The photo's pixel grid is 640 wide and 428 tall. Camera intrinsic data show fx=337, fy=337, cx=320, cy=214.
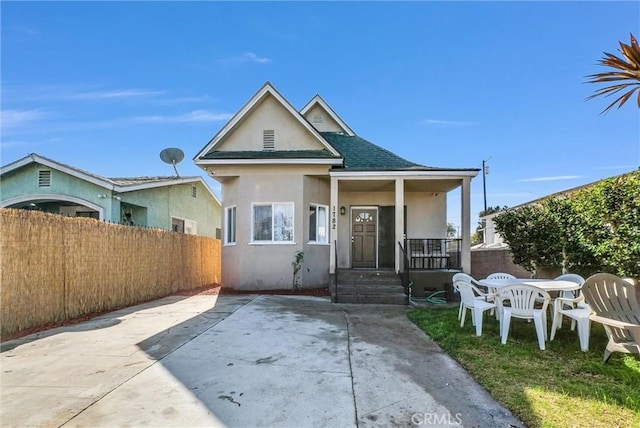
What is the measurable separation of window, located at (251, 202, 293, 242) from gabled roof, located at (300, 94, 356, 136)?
5.72m

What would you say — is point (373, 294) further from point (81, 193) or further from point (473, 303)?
point (81, 193)

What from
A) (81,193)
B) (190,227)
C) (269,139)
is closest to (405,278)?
(269,139)

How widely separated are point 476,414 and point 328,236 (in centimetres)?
937

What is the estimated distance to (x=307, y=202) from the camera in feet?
39.3

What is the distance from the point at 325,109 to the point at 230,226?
23.4 ft

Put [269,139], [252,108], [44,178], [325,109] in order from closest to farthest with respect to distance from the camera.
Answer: [252,108] → [269,139] → [44,178] → [325,109]

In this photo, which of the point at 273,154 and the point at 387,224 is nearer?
the point at 273,154

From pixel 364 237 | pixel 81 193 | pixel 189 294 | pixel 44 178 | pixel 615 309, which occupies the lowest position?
pixel 189 294

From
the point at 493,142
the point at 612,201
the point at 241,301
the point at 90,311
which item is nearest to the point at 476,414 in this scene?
the point at 612,201

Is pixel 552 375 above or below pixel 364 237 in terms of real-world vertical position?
below

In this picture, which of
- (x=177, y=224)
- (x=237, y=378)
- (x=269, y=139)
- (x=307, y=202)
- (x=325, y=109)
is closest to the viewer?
(x=237, y=378)

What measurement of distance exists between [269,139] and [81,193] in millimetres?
7548

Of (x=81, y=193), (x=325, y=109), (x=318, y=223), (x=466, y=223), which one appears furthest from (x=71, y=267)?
(x=325, y=109)

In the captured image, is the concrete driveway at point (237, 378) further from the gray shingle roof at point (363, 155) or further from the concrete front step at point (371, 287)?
the gray shingle roof at point (363, 155)
